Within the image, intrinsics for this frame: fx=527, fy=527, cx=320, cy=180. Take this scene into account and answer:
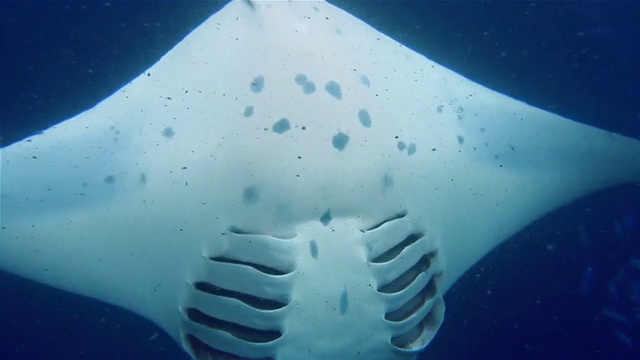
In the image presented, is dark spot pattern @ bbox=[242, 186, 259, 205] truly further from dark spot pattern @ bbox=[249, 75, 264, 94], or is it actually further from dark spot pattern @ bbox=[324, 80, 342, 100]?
dark spot pattern @ bbox=[324, 80, 342, 100]

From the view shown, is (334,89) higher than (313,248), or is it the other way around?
(334,89)

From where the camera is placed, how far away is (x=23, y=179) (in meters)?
2.36

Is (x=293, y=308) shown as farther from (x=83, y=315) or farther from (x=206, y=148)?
(x=83, y=315)

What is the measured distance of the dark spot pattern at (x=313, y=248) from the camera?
215 centimetres

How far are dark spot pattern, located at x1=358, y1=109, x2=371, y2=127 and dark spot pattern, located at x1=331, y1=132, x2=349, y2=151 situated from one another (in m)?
0.11

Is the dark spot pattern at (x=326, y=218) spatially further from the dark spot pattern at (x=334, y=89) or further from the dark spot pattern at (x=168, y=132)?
the dark spot pattern at (x=168, y=132)

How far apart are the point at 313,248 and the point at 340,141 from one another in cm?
47

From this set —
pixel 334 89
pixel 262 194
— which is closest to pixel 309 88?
pixel 334 89

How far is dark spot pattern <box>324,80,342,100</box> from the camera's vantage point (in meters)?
2.30

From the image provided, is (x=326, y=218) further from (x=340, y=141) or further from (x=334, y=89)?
(x=334, y=89)

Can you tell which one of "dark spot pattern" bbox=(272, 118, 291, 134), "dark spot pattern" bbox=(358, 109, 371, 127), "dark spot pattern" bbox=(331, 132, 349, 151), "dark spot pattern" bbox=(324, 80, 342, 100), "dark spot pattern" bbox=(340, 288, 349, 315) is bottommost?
"dark spot pattern" bbox=(340, 288, 349, 315)

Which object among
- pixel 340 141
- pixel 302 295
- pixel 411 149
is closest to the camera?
pixel 302 295

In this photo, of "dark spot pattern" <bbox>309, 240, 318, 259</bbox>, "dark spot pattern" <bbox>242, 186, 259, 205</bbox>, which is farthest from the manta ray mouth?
"dark spot pattern" <bbox>242, 186, 259, 205</bbox>

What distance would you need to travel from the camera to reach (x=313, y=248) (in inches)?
84.9
